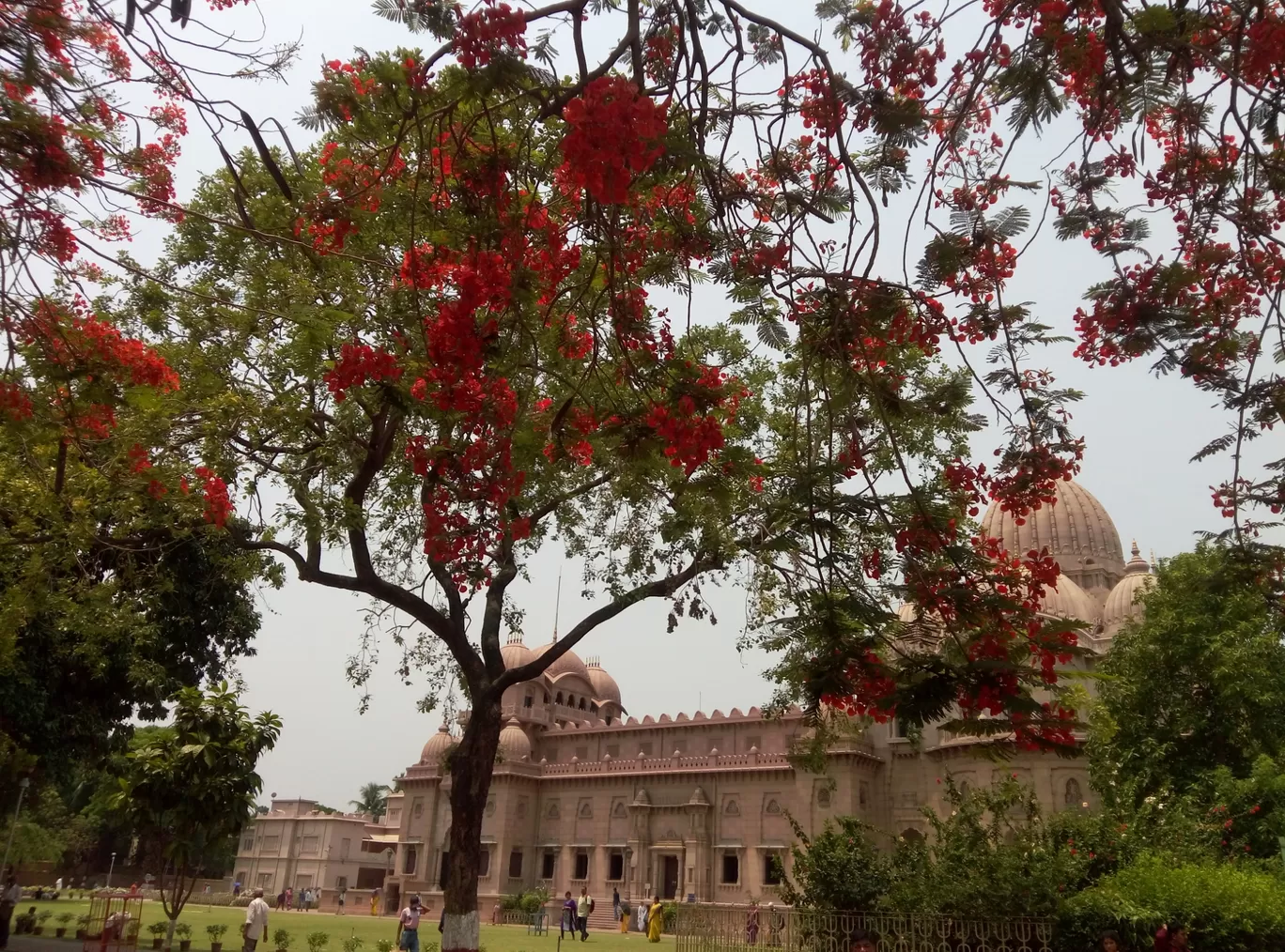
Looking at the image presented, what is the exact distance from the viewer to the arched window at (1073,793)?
24453 mm

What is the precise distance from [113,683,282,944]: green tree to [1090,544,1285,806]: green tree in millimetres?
16839

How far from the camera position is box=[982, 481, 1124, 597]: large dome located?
35.5 m

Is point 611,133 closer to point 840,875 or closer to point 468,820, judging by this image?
point 468,820

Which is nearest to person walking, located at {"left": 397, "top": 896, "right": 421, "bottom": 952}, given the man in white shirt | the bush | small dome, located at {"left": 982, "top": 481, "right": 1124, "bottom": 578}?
the man in white shirt

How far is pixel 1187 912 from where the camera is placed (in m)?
10.3

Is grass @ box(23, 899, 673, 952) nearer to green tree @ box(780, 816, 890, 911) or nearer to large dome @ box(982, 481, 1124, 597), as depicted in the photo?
green tree @ box(780, 816, 890, 911)

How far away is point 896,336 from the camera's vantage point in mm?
4887

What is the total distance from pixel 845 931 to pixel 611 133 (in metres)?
11.0

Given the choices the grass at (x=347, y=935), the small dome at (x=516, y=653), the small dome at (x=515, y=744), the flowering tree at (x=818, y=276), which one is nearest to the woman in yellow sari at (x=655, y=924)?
the grass at (x=347, y=935)

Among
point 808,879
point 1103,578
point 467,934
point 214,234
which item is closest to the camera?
point 214,234

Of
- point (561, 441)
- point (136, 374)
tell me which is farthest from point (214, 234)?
point (561, 441)

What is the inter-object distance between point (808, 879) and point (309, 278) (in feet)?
34.4

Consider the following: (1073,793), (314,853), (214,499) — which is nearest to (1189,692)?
(1073,793)

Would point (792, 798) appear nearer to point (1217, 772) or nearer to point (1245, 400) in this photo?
point (1217, 772)
